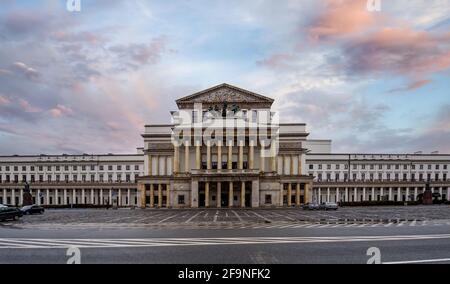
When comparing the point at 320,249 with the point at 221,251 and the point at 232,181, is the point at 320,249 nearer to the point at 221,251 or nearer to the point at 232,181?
the point at 221,251

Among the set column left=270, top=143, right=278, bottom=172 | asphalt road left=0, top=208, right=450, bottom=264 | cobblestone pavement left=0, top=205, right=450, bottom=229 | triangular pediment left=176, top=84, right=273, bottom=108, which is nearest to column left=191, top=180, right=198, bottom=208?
column left=270, top=143, right=278, bottom=172

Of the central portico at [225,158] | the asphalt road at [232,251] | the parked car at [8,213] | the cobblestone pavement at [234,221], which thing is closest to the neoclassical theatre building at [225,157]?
the central portico at [225,158]

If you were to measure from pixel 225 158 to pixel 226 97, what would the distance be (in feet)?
45.0

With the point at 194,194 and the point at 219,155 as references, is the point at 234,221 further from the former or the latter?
the point at 219,155

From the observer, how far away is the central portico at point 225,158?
74.1m

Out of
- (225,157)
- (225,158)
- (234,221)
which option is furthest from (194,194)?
(234,221)

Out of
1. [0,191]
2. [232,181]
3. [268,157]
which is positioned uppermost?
[268,157]

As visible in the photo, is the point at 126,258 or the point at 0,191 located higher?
the point at 126,258

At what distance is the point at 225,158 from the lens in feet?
261

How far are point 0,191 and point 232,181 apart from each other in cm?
7739

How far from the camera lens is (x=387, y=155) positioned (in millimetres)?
110312

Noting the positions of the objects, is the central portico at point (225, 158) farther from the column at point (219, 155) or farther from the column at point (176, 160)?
the column at point (219, 155)

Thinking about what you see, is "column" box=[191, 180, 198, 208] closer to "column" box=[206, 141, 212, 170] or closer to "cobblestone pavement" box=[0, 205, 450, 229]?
"column" box=[206, 141, 212, 170]
